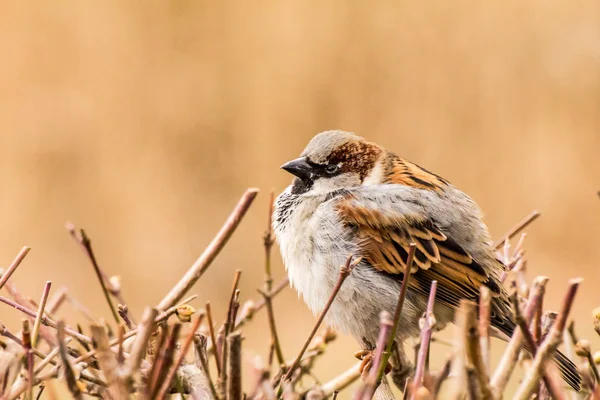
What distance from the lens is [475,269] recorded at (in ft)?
7.52

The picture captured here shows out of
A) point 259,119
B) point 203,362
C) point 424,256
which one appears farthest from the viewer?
point 259,119

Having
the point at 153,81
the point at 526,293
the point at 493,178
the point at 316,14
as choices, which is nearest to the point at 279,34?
the point at 316,14

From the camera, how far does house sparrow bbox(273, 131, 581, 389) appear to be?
229 cm

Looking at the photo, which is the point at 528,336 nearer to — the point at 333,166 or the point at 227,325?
the point at 227,325

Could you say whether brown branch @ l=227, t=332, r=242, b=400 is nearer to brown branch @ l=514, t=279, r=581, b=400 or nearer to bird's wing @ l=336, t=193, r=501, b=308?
brown branch @ l=514, t=279, r=581, b=400

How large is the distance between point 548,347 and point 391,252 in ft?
4.41

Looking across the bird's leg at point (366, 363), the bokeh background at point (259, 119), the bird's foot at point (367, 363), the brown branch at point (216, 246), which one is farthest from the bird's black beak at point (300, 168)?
the bokeh background at point (259, 119)

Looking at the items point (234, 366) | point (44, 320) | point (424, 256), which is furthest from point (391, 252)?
point (234, 366)

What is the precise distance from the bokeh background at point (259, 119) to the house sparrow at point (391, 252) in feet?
10.1

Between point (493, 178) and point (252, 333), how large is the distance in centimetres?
177

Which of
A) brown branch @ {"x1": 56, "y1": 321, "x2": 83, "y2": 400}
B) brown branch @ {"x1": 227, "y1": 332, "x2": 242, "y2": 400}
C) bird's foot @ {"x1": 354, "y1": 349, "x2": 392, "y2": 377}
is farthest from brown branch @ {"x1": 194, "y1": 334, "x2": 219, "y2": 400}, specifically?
bird's foot @ {"x1": 354, "y1": 349, "x2": 392, "y2": 377}

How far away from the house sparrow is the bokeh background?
308 centimetres

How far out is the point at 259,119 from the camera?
18.4 ft

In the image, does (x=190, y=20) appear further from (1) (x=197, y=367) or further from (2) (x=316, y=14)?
(1) (x=197, y=367)
